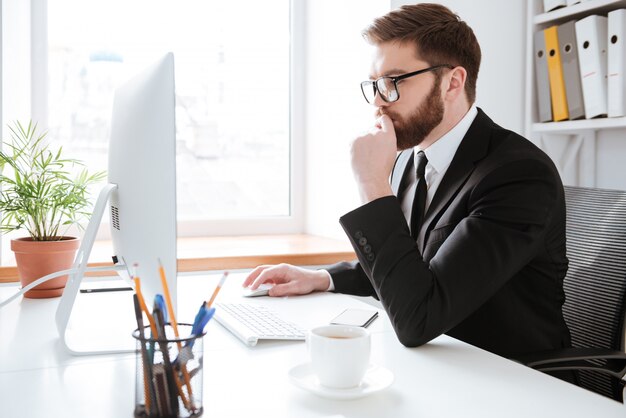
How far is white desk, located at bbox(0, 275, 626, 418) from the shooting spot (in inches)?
31.3

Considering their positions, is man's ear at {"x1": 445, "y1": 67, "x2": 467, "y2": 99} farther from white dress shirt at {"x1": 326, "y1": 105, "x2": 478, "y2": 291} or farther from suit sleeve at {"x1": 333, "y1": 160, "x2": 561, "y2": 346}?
suit sleeve at {"x1": 333, "y1": 160, "x2": 561, "y2": 346}

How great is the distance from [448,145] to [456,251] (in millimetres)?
417

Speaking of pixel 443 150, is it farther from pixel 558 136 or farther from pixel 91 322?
pixel 558 136

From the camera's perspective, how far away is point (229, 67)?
2.58m

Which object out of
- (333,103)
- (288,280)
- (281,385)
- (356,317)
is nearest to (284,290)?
(288,280)

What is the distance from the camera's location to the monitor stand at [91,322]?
3.52ft

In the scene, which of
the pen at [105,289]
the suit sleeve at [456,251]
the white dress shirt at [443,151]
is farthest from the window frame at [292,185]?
the suit sleeve at [456,251]

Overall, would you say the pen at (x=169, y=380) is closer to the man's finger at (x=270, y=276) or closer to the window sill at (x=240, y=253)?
the man's finger at (x=270, y=276)

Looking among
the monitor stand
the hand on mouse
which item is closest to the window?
the hand on mouse

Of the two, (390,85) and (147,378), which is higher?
(390,85)

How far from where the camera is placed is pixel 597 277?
54.6 inches

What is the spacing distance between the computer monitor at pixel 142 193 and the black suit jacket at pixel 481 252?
15.4 inches

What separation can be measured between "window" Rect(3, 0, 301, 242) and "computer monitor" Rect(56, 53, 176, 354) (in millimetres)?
1311

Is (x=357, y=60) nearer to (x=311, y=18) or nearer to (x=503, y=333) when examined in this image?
(x=311, y=18)
